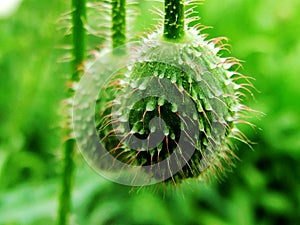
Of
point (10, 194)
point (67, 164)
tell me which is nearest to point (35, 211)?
point (10, 194)

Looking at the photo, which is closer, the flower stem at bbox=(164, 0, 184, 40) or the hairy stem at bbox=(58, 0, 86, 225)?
the flower stem at bbox=(164, 0, 184, 40)

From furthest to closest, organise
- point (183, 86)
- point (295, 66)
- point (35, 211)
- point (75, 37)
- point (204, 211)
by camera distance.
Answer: point (295, 66)
point (204, 211)
point (35, 211)
point (75, 37)
point (183, 86)

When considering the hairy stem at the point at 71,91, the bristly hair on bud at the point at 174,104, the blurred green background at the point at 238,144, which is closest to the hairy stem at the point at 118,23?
the hairy stem at the point at 71,91

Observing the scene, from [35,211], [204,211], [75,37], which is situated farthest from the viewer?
[204,211]

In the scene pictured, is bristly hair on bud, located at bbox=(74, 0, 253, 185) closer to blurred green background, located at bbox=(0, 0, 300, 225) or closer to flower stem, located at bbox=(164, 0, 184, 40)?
flower stem, located at bbox=(164, 0, 184, 40)

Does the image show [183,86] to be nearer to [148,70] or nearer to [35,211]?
[148,70]

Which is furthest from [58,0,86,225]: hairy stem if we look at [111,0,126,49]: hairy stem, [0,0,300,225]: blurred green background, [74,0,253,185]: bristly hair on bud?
[0,0,300,225]: blurred green background

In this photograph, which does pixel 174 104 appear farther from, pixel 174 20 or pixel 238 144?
pixel 238 144
